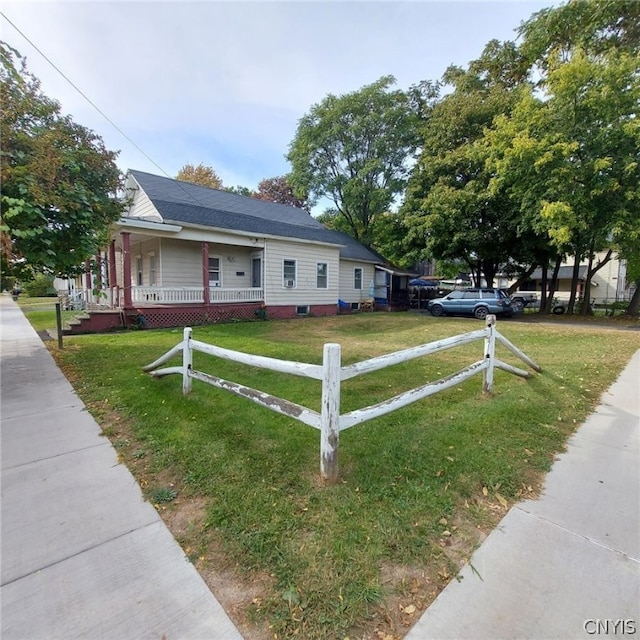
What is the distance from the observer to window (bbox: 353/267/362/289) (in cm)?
2058

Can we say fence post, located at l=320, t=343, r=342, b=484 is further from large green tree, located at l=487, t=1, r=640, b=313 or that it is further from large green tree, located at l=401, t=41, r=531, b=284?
large green tree, located at l=401, t=41, r=531, b=284

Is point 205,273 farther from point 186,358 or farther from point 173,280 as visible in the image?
point 186,358

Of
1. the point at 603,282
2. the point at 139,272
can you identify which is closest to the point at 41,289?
the point at 139,272

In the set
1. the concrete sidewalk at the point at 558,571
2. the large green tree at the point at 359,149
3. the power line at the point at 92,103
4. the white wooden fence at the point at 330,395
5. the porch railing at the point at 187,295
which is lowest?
the concrete sidewalk at the point at 558,571

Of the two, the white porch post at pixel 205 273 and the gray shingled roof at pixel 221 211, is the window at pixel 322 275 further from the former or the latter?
the white porch post at pixel 205 273

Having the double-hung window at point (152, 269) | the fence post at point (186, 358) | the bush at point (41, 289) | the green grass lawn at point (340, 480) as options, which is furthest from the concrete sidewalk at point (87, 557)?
the bush at point (41, 289)

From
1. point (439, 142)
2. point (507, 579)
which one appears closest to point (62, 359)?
point (507, 579)

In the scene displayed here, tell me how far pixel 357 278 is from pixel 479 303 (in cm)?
716

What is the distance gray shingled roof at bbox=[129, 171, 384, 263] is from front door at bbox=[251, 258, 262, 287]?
1.51m

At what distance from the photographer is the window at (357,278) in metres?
20.6

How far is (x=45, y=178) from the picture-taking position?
5176 millimetres

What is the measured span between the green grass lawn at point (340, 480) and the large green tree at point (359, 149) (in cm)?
2282

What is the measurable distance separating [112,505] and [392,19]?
1273 centimetres

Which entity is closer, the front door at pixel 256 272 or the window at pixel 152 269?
the window at pixel 152 269
